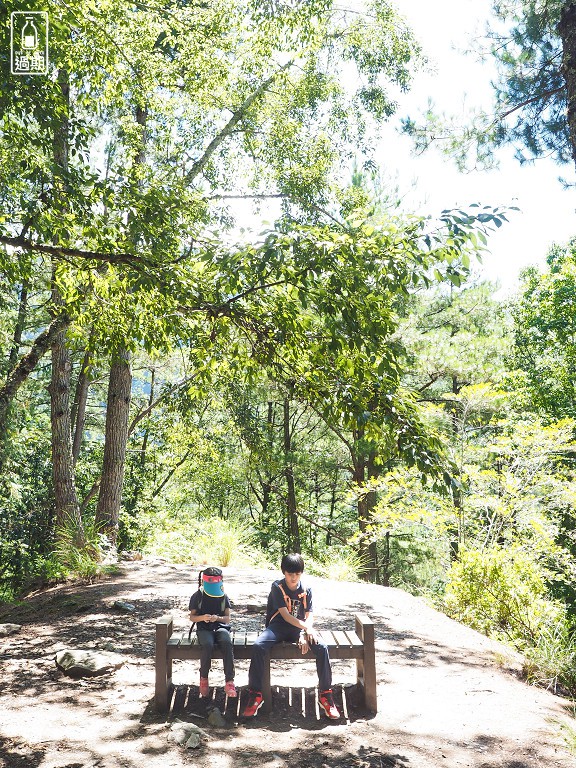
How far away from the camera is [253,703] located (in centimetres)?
421

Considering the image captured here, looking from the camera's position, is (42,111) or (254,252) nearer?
(254,252)

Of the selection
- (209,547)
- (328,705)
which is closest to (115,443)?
(209,547)

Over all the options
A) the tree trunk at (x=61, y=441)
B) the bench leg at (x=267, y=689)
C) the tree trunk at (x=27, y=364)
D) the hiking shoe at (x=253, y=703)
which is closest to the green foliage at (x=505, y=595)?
the bench leg at (x=267, y=689)

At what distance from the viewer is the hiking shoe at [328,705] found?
164 inches

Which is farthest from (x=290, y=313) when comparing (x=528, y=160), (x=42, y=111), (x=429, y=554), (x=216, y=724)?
(x=429, y=554)

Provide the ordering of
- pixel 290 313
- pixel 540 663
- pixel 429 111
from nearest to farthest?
pixel 290 313, pixel 540 663, pixel 429 111

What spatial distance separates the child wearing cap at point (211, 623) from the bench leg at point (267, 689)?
0.22m

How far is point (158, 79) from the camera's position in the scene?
8508 millimetres

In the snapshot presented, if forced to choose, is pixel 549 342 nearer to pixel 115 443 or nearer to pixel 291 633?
pixel 115 443

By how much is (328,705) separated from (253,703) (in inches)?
20.0

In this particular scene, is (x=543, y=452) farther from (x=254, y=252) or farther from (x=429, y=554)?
(x=429, y=554)

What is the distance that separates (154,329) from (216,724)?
137 inches

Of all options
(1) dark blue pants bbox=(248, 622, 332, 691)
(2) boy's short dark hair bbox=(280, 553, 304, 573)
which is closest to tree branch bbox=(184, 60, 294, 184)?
(2) boy's short dark hair bbox=(280, 553, 304, 573)

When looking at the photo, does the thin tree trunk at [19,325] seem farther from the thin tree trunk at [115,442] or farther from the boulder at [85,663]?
the boulder at [85,663]
